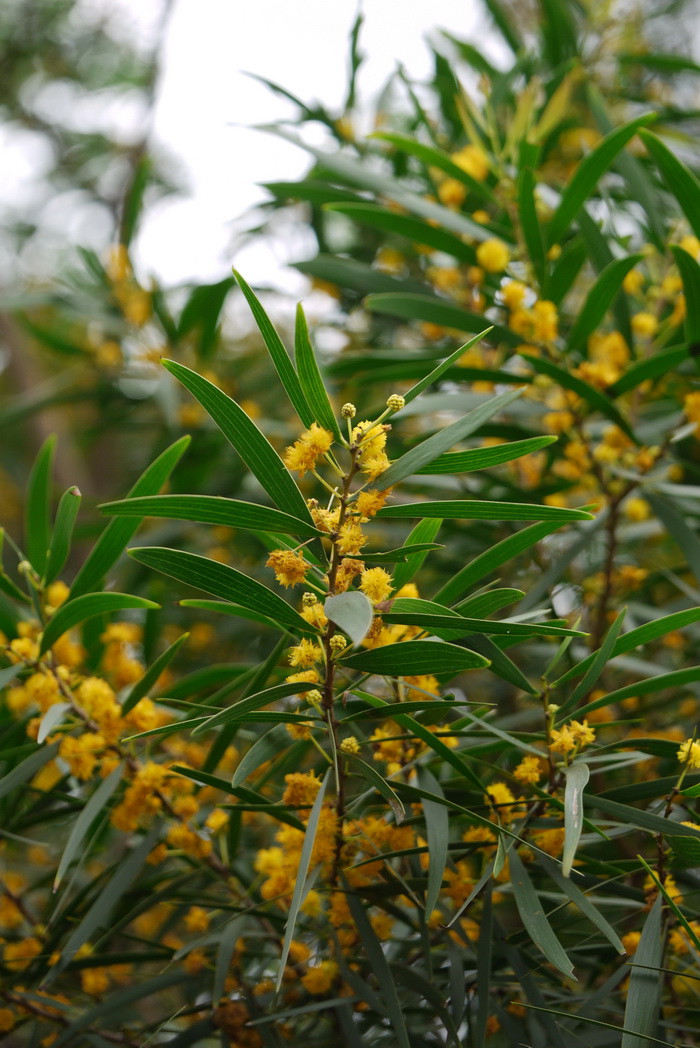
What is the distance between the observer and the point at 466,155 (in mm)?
1284

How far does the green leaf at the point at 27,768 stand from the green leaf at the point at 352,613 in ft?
1.24

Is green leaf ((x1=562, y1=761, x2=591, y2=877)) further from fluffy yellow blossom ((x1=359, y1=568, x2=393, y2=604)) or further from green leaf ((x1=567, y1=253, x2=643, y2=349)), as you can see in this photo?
green leaf ((x1=567, y1=253, x2=643, y2=349))

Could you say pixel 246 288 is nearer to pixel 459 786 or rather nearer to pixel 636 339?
pixel 459 786

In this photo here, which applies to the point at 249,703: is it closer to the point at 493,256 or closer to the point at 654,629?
the point at 654,629

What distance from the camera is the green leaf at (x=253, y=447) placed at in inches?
20.9

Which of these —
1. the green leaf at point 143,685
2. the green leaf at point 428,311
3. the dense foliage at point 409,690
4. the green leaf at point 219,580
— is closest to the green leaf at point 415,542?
the dense foliage at point 409,690

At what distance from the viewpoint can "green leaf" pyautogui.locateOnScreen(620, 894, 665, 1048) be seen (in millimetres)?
562

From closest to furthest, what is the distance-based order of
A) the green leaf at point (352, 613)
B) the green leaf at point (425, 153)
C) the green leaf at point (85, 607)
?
the green leaf at point (352, 613) → the green leaf at point (85, 607) → the green leaf at point (425, 153)

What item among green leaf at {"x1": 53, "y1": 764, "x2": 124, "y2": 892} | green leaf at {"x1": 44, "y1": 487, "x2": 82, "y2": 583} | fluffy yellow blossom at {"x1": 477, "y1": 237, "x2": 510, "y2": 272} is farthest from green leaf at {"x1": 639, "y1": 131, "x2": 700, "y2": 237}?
green leaf at {"x1": 53, "y1": 764, "x2": 124, "y2": 892}

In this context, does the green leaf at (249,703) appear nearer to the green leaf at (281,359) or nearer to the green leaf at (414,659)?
the green leaf at (414,659)

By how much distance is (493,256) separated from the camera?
99 centimetres

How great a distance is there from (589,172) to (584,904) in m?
0.74

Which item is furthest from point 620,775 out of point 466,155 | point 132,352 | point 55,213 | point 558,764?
point 55,213

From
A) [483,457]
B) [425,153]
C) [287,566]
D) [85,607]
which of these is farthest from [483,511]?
[425,153]
